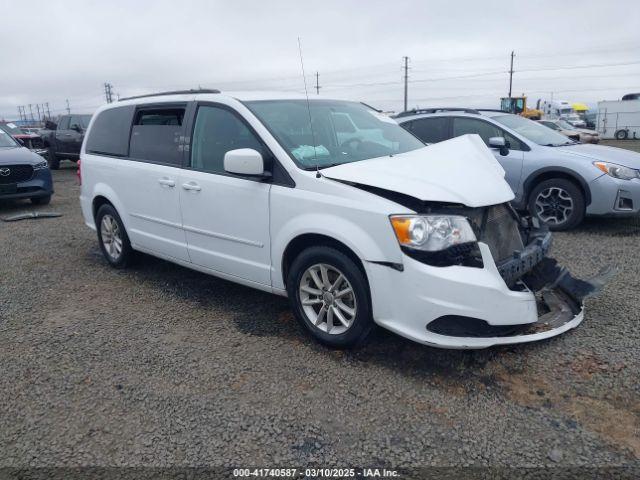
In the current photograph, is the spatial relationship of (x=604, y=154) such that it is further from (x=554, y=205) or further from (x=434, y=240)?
(x=434, y=240)

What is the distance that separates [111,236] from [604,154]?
619cm

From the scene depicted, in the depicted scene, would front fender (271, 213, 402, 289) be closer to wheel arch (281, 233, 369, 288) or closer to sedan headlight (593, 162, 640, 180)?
wheel arch (281, 233, 369, 288)

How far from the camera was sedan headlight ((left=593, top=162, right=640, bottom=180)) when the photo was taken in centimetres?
652

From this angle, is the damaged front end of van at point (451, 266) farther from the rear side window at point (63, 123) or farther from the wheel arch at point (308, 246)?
the rear side window at point (63, 123)

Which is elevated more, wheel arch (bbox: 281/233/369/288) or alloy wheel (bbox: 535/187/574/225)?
wheel arch (bbox: 281/233/369/288)

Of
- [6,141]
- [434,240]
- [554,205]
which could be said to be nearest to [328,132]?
[434,240]

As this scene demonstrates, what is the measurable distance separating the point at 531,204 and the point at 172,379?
5.51m

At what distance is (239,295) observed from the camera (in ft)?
16.0

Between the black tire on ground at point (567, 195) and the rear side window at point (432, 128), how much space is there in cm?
166

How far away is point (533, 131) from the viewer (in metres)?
7.65

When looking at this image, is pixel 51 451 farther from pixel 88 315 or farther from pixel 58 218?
pixel 58 218

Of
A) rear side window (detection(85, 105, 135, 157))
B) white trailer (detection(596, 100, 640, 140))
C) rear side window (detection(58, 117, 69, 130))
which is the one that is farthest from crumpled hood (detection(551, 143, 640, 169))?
white trailer (detection(596, 100, 640, 140))

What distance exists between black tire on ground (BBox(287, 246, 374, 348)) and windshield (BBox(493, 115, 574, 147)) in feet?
16.3

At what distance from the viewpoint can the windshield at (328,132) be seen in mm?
3914
